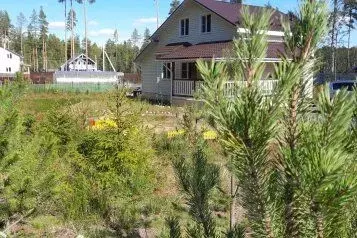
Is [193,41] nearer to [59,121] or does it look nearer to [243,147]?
[59,121]

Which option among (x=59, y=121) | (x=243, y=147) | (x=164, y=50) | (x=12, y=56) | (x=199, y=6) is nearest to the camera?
(x=243, y=147)

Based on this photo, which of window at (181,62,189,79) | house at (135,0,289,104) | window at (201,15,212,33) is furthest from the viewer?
window at (181,62,189,79)

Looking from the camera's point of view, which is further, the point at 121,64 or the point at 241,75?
the point at 121,64

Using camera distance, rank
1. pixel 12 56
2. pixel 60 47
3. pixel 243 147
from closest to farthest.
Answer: pixel 243 147
pixel 12 56
pixel 60 47

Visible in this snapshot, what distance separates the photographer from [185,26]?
1085 inches

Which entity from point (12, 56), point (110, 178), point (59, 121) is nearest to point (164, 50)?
point (59, 121)

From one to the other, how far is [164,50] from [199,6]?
3996mm

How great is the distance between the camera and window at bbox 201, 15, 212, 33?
1009 inches

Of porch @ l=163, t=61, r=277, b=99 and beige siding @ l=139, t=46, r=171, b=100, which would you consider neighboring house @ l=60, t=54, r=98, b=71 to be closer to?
beige siding @ l=139, t=46, r=171, b=100

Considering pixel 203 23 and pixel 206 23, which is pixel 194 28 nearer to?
pixel 203 23

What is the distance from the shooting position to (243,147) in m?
0.89

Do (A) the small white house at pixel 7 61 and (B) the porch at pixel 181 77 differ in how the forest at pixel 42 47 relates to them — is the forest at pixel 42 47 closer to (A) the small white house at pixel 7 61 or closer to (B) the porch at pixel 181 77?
(A) the small white house at pixel 7 61

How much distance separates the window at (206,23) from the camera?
25.6m

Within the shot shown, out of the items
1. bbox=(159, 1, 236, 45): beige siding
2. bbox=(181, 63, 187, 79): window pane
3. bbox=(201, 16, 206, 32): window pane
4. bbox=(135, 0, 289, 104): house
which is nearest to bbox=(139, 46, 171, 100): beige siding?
bbox=(135, 0, 289, 104): house
